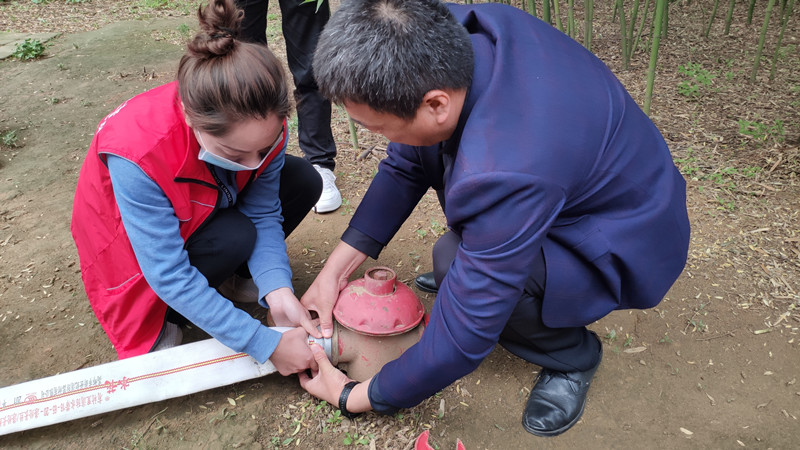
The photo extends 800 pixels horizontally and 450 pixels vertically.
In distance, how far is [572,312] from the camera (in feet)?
5.20

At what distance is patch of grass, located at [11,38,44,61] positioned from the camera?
17.7 ft

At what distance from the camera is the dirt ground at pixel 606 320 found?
1.78 metres

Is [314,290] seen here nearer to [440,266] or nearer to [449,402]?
[440,266]

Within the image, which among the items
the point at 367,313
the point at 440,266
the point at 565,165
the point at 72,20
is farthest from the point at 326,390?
the point at 72,20

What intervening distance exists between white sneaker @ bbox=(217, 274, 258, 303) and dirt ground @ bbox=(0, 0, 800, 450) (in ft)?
0.70

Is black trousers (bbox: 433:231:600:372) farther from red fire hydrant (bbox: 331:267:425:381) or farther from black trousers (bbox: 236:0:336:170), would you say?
black trousers (bbox: 236:0:336:170)

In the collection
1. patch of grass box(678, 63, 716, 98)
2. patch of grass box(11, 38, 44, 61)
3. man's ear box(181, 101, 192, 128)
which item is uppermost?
man's ear box(181, 101, 192, 128)

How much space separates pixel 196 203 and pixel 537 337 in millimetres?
1139

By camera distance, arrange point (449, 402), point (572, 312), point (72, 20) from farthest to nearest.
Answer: point (72, 20)
point (449, 402)
point (572, 312)

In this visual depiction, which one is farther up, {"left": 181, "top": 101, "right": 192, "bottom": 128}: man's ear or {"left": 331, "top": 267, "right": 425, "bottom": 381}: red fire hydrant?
{"left": 181, "top": 101, "right": 192, "bottom": 128}: man's ear

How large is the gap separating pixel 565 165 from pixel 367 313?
0.82m

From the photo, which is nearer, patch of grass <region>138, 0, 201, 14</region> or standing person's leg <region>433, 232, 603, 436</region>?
standing person's leg <region>433, 232, 603, 436</region>

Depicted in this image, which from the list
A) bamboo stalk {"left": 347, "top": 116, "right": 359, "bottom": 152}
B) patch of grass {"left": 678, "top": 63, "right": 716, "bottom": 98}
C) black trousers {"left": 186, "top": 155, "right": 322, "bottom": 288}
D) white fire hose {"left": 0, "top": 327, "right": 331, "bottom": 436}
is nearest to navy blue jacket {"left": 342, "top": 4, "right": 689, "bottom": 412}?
white fire hose {"left": 0, "top": 327, "right": 331, "bottom": 436}

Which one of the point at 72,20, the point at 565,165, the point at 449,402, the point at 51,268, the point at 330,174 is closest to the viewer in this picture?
the point at 565,165
